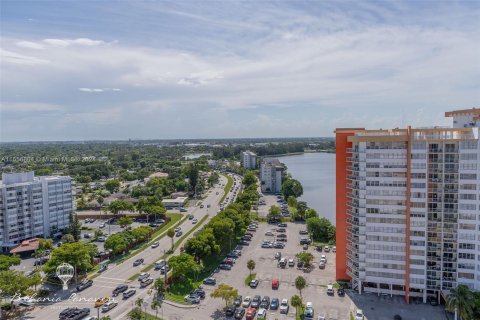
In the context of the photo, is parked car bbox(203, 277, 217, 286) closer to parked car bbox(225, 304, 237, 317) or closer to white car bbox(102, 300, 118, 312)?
parked car bbox(225, 304, 237, 317)

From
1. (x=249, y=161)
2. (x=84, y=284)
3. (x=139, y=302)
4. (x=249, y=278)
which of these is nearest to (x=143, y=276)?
(x=84, y=284)

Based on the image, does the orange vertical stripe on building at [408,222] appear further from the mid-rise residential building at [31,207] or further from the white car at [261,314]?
the mid-rise residential building at [31,207]

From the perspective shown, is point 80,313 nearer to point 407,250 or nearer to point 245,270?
point 245,270

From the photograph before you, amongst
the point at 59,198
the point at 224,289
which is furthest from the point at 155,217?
the point at 224,289

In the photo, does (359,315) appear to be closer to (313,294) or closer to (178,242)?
(313,294)

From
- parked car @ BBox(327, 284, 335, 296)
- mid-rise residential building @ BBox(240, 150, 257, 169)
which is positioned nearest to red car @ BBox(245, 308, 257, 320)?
parked car @ BBox(327, 284, 335, 296)

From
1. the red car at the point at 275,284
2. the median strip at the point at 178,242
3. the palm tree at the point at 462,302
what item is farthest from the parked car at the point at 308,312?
the median strip at the point at 178,242
